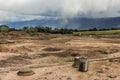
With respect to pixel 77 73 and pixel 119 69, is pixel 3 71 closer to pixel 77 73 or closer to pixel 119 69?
pixel 77 73

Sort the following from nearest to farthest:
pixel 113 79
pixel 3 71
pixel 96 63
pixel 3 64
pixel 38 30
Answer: pixel 113 79, pixel 3 71, pixel 96 63, pixel 3 64, pixel 38 30

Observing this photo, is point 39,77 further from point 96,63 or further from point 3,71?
point 96,63

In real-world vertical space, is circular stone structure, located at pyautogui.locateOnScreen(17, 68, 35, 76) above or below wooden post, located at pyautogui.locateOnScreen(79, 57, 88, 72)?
below

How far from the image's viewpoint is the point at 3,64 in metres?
30.6

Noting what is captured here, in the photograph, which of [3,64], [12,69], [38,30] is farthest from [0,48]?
[38,30]

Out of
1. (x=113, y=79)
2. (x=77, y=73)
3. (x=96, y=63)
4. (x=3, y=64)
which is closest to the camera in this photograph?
(x=113, y=79)

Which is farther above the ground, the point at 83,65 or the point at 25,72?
the point at 83,65

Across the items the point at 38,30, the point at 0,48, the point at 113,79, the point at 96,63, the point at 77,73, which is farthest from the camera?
the point at 38,30

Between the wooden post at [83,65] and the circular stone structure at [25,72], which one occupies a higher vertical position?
the wooden post at [83,65]

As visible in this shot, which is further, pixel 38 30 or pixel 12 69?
pixel 38 30

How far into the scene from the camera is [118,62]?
27.4 metres

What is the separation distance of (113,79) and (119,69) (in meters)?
2.72

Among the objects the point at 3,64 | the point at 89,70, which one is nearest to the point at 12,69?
the point at 3,64

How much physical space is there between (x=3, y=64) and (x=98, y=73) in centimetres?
1155
